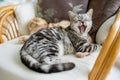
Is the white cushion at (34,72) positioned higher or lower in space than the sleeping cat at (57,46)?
lower

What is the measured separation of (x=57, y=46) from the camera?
1364 mm

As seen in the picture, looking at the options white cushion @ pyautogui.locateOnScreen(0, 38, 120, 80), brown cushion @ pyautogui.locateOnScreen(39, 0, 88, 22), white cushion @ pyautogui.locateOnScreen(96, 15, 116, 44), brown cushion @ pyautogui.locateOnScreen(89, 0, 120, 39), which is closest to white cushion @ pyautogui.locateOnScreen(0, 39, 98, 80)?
white cushion @ pyautogui.locateOnScreen(0, 38, 120, 80)

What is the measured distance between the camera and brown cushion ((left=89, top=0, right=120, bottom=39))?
1.51m

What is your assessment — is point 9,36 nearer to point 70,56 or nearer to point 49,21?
point 49,21

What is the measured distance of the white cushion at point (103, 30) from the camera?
141cm

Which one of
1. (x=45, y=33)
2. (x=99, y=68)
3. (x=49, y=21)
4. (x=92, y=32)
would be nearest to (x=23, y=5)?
(x=49, y=21)

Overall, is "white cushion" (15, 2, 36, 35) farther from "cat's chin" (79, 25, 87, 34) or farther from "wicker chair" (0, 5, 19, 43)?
"cat's chin" (79, 25, 87, 34)

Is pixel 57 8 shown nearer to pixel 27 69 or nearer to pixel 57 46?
pixel 57 46

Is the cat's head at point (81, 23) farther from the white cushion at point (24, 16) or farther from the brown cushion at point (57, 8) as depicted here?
the white cushion at point (24, 16)

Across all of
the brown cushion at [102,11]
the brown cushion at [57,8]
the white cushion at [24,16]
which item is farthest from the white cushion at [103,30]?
the white cushion at [24,16]

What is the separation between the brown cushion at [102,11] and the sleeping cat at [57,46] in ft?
0.39

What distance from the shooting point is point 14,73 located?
1.20m

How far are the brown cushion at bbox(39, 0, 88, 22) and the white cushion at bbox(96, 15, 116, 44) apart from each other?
0.26 m

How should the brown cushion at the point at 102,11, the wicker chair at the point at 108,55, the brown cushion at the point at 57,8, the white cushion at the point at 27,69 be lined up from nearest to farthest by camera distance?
the wicker chair at the point at 108,55
the white cushion at the point at 27,69
the brown cushion at the point at 102,11
the brown cushion at the point at 57,8
